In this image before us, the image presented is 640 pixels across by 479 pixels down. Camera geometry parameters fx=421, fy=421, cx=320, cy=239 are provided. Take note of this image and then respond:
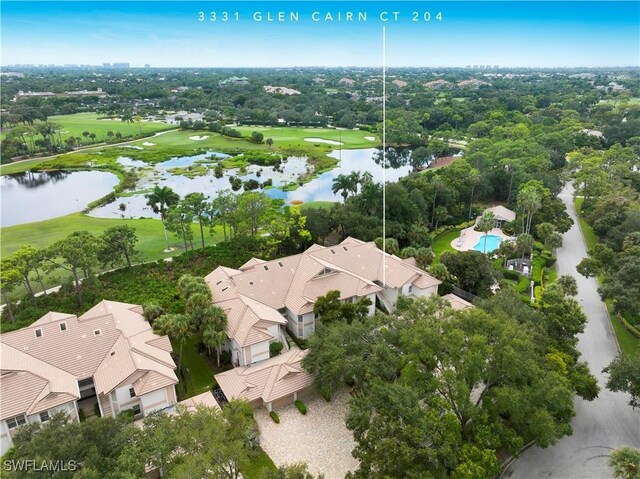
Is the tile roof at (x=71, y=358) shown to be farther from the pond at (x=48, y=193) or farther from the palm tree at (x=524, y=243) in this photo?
the pond at (x=48, y=193)

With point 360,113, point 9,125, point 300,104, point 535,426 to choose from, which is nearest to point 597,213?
point 535,426

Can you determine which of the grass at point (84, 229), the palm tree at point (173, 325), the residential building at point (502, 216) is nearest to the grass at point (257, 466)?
the palm tree at point (173, 325)

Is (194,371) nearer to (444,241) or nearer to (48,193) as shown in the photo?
(444,241)

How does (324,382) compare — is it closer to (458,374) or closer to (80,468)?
(458,374)

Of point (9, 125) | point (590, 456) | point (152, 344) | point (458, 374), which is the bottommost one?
point (590, 456)

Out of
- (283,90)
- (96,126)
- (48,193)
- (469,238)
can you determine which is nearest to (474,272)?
Answer: (469,238)
